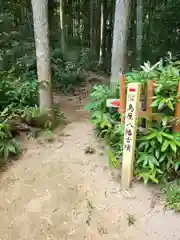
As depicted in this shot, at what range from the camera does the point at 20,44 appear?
7828 millimetres

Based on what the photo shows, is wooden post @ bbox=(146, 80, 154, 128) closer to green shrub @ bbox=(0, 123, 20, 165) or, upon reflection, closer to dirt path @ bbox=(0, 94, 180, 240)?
dirt path @ bbox=(0, 94, 180, 240)

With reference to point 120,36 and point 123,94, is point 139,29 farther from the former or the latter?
point 123,94

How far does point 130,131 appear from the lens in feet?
10.7

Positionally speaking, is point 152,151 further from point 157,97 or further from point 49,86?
point 49,86

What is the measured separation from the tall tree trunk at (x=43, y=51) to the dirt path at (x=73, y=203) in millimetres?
966

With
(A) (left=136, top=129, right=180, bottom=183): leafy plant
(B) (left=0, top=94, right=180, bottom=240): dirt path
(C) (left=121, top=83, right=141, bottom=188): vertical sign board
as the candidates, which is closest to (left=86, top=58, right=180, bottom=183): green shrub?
(A) (left=136, top=129, right=180, bottom=183): leafy plant

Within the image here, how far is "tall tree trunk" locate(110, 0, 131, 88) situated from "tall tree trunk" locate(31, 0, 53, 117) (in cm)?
122

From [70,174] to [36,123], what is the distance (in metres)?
1.30

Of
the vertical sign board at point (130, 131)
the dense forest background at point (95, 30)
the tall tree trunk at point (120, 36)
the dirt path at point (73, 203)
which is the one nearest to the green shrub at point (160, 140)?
the vertical sign board at point (130, 131)

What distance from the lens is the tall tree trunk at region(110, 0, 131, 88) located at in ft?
15.2

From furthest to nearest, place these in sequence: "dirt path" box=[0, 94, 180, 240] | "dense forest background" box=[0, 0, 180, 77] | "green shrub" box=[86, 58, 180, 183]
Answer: "dense forest background" box=[0, 0, 180, 77], "green shrub" box=[86, 58, 180, 183], "dirt path" box=[0, 94, 180, 240]

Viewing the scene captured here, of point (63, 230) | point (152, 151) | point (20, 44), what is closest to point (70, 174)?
point (63, 230)

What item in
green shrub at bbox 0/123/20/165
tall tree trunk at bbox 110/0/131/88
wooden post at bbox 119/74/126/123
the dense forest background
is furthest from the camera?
the dense forest background

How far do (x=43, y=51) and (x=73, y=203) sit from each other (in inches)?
101
